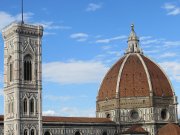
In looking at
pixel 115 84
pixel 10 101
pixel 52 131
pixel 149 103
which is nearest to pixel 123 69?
pixel 115 84

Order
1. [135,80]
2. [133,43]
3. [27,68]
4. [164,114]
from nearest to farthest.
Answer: [27,68] → [164,114] → [135,80] → [133,43]

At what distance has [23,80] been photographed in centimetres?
6619

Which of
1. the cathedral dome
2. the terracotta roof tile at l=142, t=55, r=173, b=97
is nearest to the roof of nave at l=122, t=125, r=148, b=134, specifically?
the cathedral dome

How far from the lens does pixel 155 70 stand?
87.5 m

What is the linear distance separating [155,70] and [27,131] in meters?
32.5

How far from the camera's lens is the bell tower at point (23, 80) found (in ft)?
Result: 213

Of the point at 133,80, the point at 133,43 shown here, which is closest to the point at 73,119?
the point at 133,80

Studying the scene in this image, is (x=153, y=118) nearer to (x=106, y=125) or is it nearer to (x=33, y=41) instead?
(x=106, y=125)

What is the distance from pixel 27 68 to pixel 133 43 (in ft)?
108

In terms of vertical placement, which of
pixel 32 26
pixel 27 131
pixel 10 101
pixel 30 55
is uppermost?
pixel 32 26

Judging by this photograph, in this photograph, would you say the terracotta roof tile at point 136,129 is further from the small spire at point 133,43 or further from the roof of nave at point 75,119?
the small spire at point 133,43

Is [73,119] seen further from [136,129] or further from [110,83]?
[110,83]

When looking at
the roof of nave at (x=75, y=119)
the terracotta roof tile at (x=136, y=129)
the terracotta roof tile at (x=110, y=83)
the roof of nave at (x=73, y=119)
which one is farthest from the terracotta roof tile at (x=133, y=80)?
the terracotta roof tile at (x=136, y=129)

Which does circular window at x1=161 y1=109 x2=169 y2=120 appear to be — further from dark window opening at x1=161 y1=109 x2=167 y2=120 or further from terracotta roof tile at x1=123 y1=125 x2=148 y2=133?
terracotta roof tile at x1=123 y1=125 x2=148 y2=133
